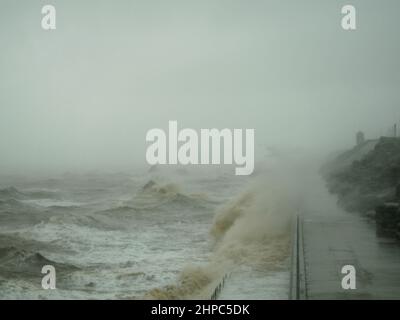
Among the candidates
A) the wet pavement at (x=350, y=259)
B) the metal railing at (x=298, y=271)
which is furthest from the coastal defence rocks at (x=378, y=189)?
the metal railing at (x=298, y=271)

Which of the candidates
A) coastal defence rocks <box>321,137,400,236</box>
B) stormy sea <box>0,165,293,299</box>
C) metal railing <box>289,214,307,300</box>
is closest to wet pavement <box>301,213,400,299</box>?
metal railing <box>289,214,307,300</box>

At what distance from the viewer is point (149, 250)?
1490cm

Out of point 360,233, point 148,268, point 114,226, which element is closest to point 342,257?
point 360,233

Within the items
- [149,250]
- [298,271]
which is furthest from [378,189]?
[298,271]

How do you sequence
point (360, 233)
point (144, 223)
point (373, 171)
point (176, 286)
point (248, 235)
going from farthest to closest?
1. point (373, 171)
2. point (144, 223)
3. point (248, 235)
4. point (360, 233)
5. point (176, 286)

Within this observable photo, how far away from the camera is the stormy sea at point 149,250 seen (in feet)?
34.2

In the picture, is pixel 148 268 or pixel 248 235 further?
pixel 248 235

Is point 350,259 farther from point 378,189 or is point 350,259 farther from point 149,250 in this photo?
point 378,189

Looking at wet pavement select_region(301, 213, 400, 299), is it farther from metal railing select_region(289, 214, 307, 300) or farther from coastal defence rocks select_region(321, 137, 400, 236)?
coastal defence rocks select_region(321, 137, 400, 236)

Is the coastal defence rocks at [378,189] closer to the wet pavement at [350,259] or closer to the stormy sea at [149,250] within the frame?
the wet pavement at [350,259]

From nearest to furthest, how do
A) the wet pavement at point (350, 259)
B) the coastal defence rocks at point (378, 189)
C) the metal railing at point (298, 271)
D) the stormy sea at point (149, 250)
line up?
the metal railing at point (298, 271)
the wet pavement at point (350, 259)
the stormy sea at point (149, 250)
the coastal defence rocks at point (378, 189)
